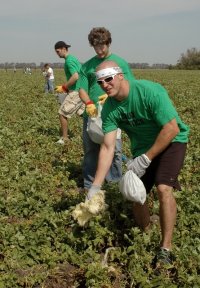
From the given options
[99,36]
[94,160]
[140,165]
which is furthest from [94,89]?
[140,165]

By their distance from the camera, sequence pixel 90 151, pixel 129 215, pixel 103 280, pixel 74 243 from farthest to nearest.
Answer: pixel 90 151, pixel 129 215, pixel 74 243, pixel 103 280

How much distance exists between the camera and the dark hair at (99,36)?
5195 millimetres

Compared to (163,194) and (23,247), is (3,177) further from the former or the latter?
(163,194)

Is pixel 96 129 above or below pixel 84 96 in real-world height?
below

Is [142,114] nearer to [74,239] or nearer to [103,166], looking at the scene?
[103,166]

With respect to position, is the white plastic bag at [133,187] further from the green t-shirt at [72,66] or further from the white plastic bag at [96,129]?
the green t-shirt at [72,66]

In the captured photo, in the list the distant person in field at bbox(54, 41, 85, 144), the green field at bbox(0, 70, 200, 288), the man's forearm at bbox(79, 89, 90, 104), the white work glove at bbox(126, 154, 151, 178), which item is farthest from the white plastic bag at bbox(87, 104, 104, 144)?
the distant person in field at bbox(54, 41, 85, 144)

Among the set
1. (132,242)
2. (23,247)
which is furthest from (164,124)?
(23,247)

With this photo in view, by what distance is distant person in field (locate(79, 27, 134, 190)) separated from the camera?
5.24 meters

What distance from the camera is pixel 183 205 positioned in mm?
5266

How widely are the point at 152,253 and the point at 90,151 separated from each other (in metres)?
2.08

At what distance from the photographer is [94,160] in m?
6.03

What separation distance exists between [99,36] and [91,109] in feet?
2.90

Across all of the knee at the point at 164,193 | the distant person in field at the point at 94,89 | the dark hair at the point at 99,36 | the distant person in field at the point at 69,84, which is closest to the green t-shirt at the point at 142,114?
the knee at the point at 164,193
